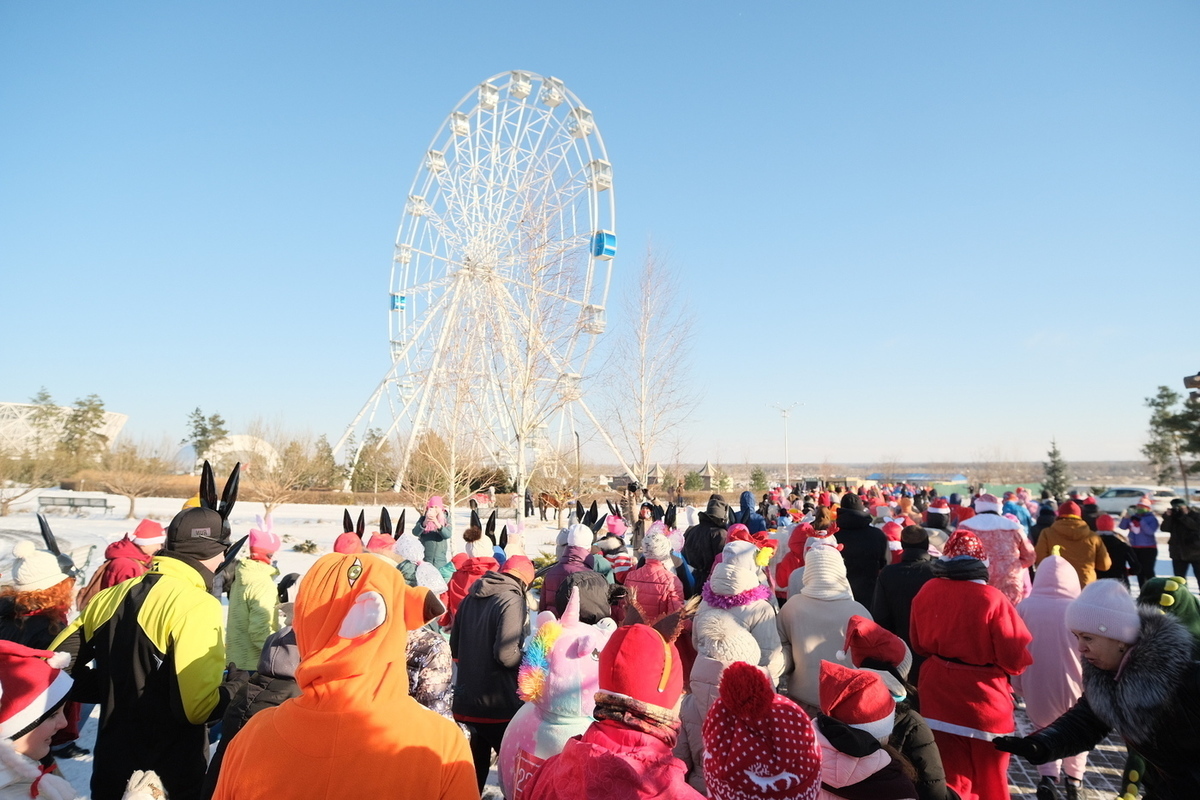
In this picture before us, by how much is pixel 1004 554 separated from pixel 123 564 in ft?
24.9

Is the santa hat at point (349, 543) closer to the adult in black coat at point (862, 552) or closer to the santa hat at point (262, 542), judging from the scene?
the santa hat at point (262, 542)

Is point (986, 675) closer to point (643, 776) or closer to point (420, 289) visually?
point (643, 776)

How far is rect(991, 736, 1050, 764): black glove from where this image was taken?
109 inches

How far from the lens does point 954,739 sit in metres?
3.67

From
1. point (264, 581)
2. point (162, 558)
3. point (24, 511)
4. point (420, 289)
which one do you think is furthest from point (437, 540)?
point (24, 511)

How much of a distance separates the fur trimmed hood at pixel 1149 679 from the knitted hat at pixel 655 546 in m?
3.25

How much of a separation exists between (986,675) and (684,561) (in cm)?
465

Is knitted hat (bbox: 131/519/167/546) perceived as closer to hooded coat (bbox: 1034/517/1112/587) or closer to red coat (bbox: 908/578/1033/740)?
red coat (bbox: 908/578/1033/740)

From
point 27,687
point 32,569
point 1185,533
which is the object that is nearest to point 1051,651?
point 27,687

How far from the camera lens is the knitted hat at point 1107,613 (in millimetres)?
2707

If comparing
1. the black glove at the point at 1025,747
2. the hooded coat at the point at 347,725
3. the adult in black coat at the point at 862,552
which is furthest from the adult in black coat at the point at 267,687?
the adult in black coat at the point at 862,552

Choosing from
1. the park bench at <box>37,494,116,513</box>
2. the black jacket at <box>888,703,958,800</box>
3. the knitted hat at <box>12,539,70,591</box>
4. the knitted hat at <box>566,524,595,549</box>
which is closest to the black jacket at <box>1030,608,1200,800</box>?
the black jacket at <box>888,703,958,800</box>

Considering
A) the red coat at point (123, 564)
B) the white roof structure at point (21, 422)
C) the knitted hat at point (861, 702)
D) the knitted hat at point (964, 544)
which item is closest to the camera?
the knitted hat at point (861, 702)

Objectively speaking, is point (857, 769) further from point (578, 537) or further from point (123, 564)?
point (123, 564)
